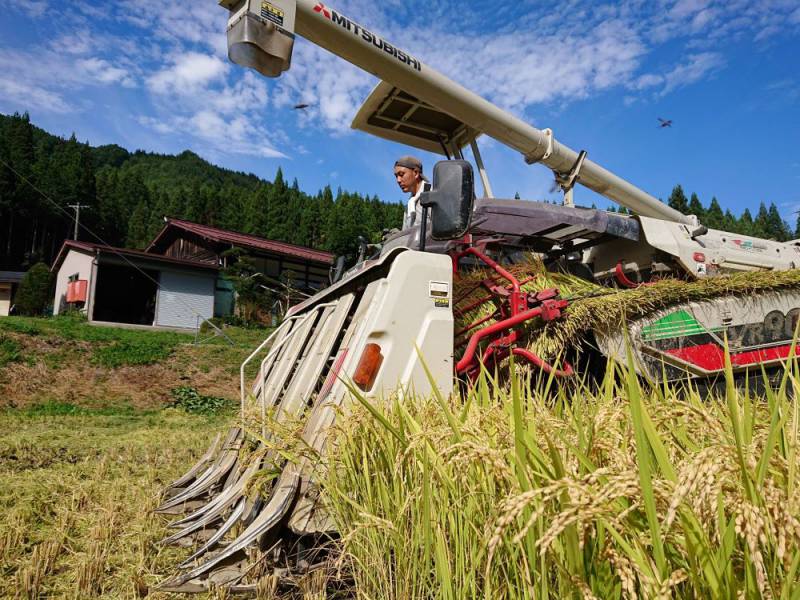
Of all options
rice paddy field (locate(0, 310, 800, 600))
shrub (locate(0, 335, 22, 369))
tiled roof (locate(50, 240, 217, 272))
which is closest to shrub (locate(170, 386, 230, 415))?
shrub (locate(0, 335, 22, 369))

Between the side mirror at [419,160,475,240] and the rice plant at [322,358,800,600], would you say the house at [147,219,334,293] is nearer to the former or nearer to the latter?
the side mirror at [419,160,475,240]

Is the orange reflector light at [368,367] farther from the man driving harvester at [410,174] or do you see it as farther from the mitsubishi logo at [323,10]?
the mitsubishi logo at [323,10]

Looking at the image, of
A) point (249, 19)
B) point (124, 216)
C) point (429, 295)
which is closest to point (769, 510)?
point (429, 295)

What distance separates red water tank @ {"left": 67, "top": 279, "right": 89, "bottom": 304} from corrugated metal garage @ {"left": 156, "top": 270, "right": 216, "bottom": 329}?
334 centimetres

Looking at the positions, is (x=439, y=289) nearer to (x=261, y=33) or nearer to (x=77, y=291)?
(x=261, y=33)

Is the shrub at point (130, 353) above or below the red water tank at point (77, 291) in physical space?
below

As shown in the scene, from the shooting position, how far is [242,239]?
A: 27547 millimetres

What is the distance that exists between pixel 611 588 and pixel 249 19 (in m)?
3.39

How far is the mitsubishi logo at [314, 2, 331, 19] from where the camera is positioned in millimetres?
3610

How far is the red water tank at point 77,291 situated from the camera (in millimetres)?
24303

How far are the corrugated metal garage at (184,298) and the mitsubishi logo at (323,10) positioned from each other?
22171mm

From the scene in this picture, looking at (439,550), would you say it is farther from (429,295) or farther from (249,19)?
(249,19)

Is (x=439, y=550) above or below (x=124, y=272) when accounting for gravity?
below

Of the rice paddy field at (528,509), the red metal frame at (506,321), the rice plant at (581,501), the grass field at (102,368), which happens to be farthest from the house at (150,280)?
the rice plant at (581,501)
